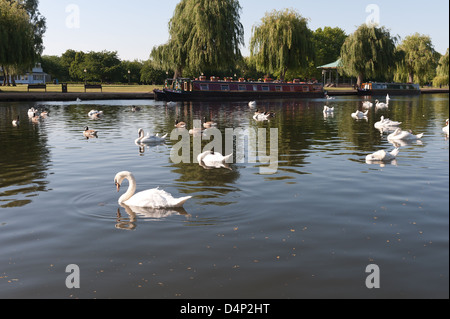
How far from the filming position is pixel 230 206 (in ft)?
27.6

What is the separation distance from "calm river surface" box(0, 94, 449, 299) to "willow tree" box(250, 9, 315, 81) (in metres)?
49.4

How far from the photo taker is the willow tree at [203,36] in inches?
2008

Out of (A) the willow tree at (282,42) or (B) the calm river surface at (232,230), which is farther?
(A) the willow tree at (282,42)

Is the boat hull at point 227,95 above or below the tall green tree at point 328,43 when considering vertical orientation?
below

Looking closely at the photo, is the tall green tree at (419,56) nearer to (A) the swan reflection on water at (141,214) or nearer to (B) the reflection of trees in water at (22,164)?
(B) the reflection of trees in water at (22,164)

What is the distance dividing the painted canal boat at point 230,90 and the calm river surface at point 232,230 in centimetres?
3854

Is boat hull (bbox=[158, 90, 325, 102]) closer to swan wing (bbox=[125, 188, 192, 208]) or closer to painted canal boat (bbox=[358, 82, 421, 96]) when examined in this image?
painted canal boat (bbox=[358, 82, 421, 96])

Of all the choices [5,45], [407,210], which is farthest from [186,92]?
[407,210]

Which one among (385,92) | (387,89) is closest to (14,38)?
(385,92)

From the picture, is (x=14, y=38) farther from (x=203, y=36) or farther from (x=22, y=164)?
(x=22, y=164)

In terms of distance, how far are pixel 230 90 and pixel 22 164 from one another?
4399 cm

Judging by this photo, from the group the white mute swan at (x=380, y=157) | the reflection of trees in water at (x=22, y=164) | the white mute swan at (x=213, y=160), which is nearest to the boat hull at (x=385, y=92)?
the reflection of trees in water at (x=22, y=164)

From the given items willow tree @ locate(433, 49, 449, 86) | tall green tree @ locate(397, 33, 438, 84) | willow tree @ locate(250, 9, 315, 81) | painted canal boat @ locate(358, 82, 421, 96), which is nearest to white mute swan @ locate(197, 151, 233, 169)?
willow tree @ locate(250, 9, 315, 81)
